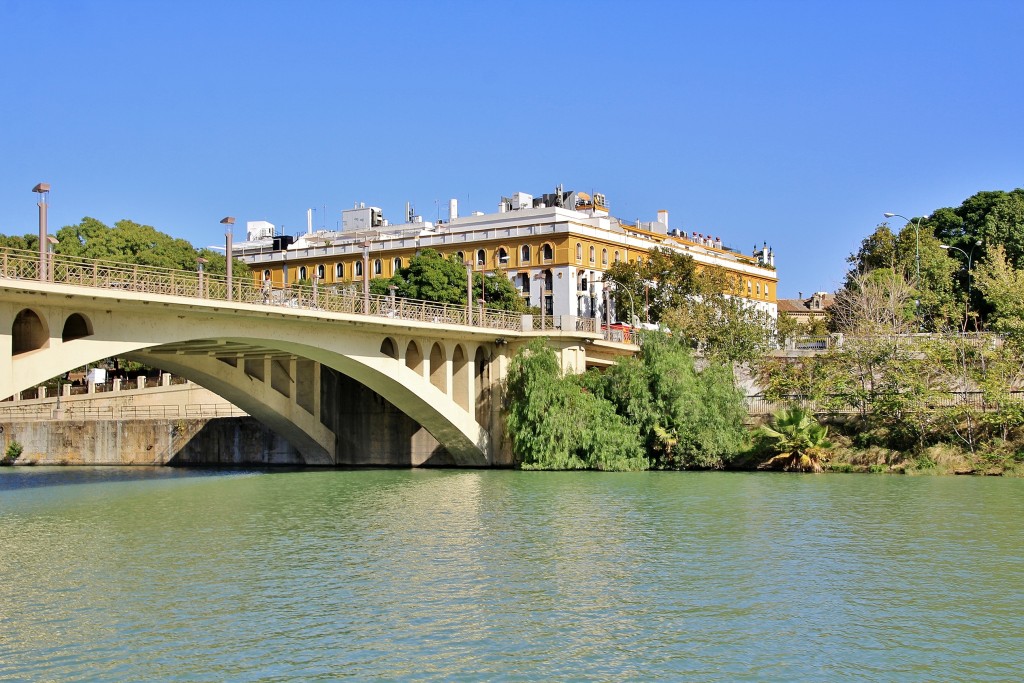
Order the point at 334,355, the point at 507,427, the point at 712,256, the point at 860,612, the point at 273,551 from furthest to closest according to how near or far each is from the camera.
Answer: the point at 712,256, the point at 507,427, the point at 334,355, the point at 273,551, the point at 860,612

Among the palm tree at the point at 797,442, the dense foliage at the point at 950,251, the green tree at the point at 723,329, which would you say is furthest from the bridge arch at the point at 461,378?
the dense foliage at the point at 950,251

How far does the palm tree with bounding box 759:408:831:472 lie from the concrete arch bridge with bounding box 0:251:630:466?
35.9ft

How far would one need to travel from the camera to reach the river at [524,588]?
60.1 feet

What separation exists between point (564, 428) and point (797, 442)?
10124 millimetres

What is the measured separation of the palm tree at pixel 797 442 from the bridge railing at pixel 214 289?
1343 cm

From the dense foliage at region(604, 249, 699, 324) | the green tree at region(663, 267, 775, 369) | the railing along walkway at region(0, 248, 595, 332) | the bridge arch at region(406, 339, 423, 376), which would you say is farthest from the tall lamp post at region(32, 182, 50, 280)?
the dense foliage at region(604, 249, 699, 324)

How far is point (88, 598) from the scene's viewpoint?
23.1 m

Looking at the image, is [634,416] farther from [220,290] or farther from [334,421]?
[220,290]

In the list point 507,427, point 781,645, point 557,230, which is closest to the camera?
point 781,645

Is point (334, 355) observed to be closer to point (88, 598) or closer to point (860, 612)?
point (88, 598)

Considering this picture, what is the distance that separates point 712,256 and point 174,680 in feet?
354

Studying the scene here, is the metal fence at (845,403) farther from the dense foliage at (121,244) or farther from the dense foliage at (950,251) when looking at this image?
the dense foliage at (121,244)

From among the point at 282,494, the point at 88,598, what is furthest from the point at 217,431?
the point at 88,598

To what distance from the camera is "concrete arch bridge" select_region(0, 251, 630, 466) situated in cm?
3662
